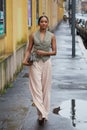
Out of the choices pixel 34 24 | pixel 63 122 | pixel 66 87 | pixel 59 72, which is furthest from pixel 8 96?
pixel 34 24

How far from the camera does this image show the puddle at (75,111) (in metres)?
8.60

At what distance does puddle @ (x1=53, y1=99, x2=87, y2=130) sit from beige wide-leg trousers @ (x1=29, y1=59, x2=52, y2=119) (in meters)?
0.56

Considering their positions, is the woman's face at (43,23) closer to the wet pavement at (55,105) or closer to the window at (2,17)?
the wet pavement at (55,105)

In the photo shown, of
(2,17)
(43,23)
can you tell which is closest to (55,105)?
(43,23)

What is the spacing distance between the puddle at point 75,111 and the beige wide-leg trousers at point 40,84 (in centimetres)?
56

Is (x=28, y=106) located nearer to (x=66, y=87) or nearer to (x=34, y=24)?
(x=66, y=87)

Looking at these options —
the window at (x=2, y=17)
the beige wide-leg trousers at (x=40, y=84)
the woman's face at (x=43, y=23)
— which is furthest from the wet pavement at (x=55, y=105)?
the woman's face at (x=43, y=23)

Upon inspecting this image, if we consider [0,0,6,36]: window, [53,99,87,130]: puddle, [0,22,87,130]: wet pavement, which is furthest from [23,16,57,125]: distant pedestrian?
[0,0,6,36]: window

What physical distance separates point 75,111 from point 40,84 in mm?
1445

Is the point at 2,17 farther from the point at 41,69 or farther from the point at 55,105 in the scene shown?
the point at 41,69

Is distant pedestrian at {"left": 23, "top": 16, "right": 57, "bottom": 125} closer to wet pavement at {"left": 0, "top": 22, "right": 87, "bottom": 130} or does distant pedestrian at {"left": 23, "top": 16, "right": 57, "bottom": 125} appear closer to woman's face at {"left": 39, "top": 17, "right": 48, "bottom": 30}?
woman's face at {"left": 39, "top": 17, "right": 48, "bottom": 30}

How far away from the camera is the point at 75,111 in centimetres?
970

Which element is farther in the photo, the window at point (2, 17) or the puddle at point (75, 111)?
the window at point (2, 17)

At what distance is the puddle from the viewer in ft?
28.2
